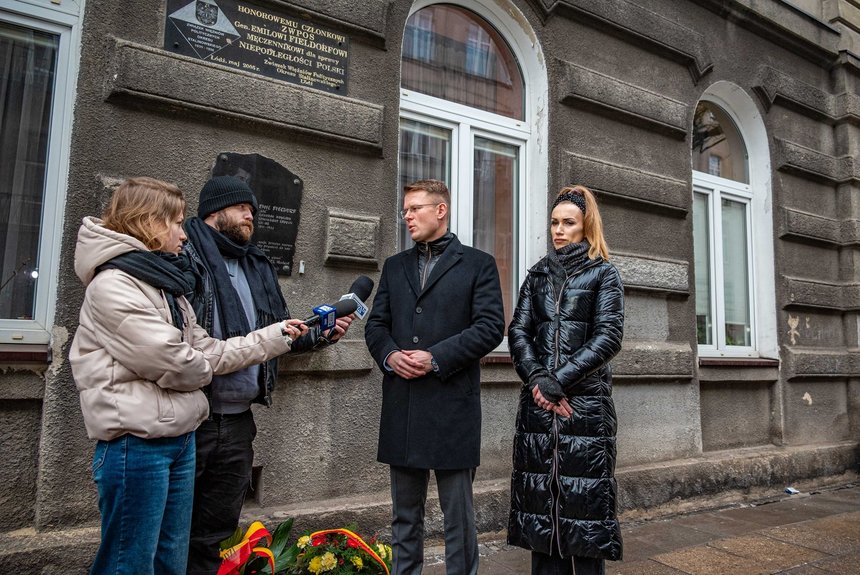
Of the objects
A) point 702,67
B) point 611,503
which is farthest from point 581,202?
point 702,67

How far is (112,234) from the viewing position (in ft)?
6.89

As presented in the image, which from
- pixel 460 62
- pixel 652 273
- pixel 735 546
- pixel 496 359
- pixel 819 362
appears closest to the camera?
pixel 735 546

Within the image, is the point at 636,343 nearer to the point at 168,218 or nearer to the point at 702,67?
the point at 702,67

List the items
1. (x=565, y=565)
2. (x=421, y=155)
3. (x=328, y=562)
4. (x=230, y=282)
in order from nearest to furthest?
(x=230, y=282), (x=565, y=565), (x=328, y=562), (x=421, y=155)

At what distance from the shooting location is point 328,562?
3068mm

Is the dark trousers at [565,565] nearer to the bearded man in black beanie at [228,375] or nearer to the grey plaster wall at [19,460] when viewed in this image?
the bearded man in black beanie at [228,375]

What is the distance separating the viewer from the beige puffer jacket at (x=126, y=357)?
202 centimetres

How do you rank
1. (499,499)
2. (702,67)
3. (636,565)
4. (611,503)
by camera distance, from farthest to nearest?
(702,67) → (499,499) → (636,565) → (611,503)

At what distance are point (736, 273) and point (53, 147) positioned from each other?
617 centimetres

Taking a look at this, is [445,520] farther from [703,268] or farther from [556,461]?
[703,268]

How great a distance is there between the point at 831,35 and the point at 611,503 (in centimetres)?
673

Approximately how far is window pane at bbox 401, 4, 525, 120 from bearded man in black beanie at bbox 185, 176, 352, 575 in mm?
2374

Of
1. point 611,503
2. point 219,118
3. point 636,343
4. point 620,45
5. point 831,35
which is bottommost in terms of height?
point 611,503

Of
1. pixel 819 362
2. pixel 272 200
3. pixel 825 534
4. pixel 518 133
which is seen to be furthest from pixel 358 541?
pixel 819 362
